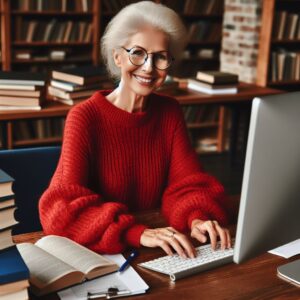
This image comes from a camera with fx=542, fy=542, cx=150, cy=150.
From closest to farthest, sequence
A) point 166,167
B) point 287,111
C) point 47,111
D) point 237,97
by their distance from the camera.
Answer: point 287,111 < point 166,167 < point 47,111 < point 237,97

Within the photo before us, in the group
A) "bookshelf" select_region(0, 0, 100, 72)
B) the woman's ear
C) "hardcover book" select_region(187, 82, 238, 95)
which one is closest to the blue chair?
the woman's ear

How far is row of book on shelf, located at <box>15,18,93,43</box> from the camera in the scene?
455 cm

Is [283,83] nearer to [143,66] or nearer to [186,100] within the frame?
[186,100]

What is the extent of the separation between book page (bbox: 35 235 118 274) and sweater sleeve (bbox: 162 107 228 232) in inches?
14.2

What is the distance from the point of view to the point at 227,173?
4.69 metres

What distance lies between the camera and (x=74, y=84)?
304cm

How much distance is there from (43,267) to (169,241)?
13.1 inches

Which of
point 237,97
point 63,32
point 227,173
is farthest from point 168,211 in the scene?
point 63,32

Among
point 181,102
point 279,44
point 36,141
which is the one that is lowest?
point 36,141

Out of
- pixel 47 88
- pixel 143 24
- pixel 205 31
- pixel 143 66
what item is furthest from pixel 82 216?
pixel 205 31

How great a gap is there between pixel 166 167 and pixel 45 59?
313cm

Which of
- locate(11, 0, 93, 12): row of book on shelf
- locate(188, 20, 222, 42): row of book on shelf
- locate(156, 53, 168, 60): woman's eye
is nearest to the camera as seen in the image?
locate(156, 53, 168, 60): woman's eye

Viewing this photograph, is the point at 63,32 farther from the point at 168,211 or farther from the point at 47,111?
the point at 168,211

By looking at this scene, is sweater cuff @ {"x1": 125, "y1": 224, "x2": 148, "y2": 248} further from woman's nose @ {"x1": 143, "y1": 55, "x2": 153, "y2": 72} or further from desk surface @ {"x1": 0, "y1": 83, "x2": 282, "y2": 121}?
desk surface @ {"x1": 0, "y1": 83, "x2": 282, "y2": 121}
